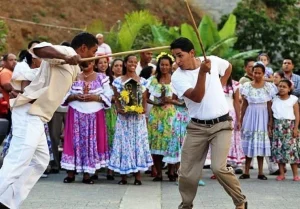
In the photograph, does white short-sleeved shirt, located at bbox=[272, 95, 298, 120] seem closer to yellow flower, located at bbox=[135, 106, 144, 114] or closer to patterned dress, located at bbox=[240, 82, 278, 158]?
patterned dress, located at bbox=[240, 82, 278, 158]

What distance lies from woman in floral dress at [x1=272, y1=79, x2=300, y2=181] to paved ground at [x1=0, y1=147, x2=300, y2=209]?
34cm

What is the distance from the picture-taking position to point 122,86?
12.0 metres

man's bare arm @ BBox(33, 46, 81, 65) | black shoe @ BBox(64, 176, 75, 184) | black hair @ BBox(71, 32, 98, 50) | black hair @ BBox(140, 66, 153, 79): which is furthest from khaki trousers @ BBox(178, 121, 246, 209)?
black hair @ BBox(140, 66, 153, 79)

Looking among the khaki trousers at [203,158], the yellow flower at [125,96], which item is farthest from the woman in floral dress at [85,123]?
the khaki trousers at [203,158]

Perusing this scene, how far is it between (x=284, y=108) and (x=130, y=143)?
2507 millimetres

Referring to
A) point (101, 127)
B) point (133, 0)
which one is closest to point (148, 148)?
point (101, 127)

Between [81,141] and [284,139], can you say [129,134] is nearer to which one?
[81,141]

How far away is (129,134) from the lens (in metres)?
12.0

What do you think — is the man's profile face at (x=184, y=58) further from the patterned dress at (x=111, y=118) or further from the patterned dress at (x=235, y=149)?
the patterned dress at (x=235, y=149)

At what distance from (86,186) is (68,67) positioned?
377 cm

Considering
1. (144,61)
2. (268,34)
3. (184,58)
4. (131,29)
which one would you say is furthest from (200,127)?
(268,34)

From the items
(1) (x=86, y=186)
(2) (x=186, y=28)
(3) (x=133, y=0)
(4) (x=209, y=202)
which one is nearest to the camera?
(4) (x=209, y=202)

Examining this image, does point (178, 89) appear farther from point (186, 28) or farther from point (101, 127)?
point (186, 28)

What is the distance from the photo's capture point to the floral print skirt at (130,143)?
1197cm
